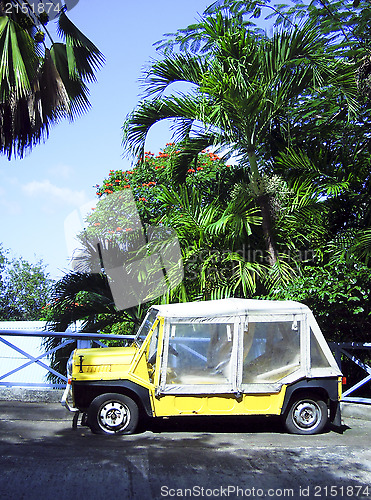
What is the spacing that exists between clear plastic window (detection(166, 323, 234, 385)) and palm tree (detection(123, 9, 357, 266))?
2991mm

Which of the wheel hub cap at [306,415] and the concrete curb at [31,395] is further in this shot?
the concrete curb at [31,395]

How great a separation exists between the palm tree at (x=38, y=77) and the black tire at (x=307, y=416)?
672 cm

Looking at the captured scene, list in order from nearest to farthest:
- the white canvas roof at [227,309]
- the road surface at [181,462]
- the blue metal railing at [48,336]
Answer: the road surface at [181,462], the white canvas roof at [227,309], the blue metal railing at [48,336]

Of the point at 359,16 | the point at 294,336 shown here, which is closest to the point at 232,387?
the point at 294,336

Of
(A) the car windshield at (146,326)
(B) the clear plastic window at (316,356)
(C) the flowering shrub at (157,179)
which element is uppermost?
(C) the flowering shrub at (157,179)

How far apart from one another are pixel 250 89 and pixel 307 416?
5.70 m

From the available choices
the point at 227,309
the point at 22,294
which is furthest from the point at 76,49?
the point at 22,294

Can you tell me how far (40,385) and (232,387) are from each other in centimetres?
373

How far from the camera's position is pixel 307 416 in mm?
7074

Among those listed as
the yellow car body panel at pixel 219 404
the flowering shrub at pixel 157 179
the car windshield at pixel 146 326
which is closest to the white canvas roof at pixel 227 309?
the car windshield at pixel 146 326

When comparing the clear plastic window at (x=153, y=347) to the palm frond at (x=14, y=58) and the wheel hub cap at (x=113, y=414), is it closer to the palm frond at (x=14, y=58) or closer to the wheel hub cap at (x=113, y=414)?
the wheel hub cap at (x=113, y=414)

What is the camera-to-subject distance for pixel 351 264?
821cm

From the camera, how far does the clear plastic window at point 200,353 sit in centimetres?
674

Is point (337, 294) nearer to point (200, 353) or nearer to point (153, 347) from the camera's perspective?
point (200, 353)
